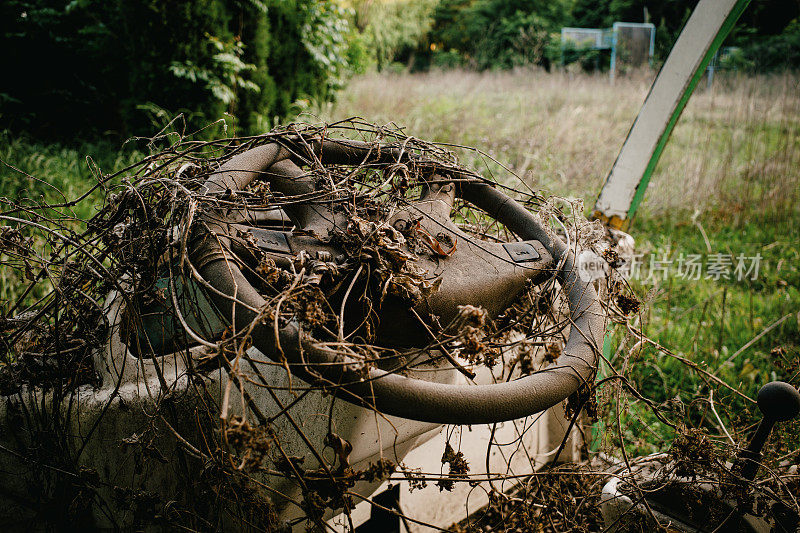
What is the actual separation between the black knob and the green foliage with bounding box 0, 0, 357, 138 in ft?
15.2

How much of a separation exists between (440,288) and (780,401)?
2.47 feet

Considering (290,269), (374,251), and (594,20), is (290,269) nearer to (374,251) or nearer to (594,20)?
(374,251)

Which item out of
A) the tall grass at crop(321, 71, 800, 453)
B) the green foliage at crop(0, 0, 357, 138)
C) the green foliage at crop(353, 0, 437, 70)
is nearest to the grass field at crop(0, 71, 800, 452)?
the tall grass at crop(321, 71, 800, 453)

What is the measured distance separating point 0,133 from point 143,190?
4.97 meters

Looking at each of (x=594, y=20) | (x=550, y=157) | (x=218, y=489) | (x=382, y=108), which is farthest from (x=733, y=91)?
(x=594, y=20)

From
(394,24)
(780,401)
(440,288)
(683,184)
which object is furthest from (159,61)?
(394,24)

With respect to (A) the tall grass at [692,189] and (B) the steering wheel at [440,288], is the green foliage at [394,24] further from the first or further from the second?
(B) the steering wheel at [440,288]

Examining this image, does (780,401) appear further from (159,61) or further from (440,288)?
(159,61)

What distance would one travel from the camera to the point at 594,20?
21.2 meters

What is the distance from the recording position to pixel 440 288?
1.08 m

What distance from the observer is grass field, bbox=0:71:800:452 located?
9.96ft

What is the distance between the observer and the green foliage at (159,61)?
16.4ft

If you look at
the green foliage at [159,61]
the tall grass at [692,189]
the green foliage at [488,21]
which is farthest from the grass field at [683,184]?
the green foliage at [488,21]

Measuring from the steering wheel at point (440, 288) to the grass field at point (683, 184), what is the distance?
39 centimetres
